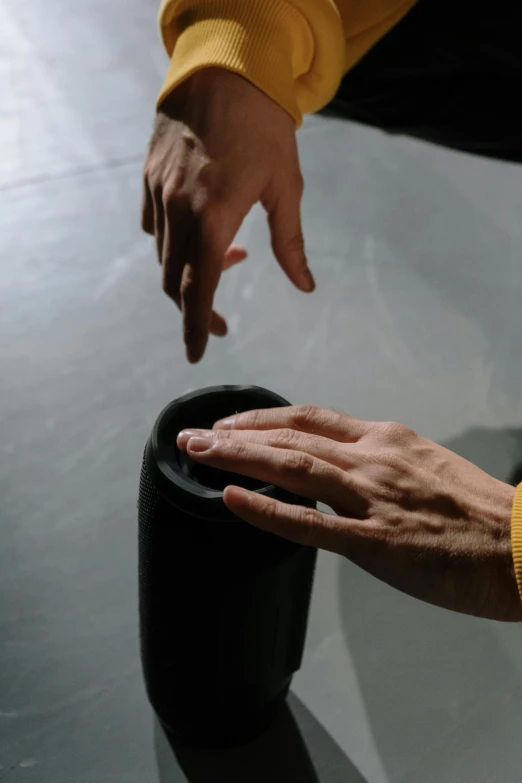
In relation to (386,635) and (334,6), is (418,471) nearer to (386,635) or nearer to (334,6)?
(386,635)

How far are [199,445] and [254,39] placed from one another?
48cm

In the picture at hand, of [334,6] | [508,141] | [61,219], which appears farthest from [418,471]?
[61,219]

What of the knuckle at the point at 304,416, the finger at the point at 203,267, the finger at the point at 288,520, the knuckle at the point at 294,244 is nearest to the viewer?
the finger at the point at 288,520

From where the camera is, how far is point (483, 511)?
0.69 m

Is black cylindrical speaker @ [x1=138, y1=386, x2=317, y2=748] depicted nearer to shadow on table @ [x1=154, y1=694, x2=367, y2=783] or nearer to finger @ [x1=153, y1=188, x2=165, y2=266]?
shadow on table @ [x1=154, y1=694, x2=367, y2=783]

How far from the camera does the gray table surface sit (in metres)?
0.88

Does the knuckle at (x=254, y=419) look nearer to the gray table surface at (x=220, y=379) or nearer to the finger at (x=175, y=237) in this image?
the finger at (x=175, y=237)

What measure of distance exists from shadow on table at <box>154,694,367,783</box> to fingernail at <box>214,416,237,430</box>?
0.37 meters

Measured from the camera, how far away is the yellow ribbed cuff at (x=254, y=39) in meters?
0.88

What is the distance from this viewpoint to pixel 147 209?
3.03 ft

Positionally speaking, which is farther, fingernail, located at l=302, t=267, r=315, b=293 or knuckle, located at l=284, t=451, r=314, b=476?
fingernail, located at l=302, t=267, r=315, b=293

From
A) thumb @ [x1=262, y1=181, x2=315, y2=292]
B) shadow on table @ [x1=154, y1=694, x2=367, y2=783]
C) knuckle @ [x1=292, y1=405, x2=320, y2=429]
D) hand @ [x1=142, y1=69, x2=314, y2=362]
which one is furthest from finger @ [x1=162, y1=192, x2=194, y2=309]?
shadow on table @ [x1=154, y1=694, x2=367, y2=783]

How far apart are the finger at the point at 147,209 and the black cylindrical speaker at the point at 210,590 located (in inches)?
10.8

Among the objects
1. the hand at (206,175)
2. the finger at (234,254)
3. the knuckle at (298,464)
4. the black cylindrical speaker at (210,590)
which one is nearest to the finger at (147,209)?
the hand at (206,175)
